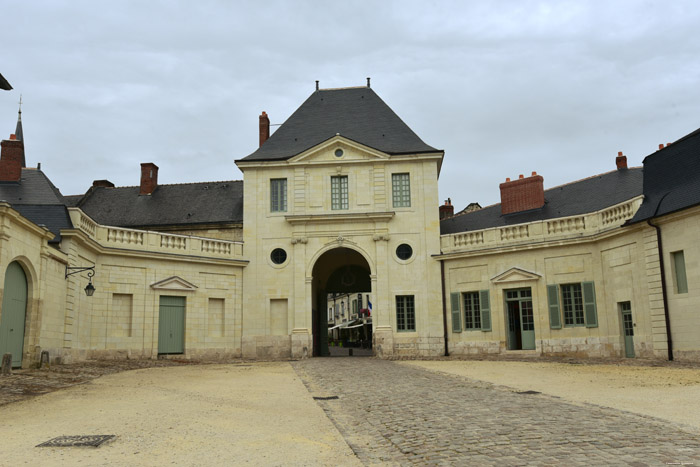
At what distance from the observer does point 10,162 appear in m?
21.4

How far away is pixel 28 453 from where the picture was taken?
19.5ft

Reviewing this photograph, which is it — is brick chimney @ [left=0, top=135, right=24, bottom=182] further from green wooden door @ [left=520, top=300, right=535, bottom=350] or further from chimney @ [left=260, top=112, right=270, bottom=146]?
green wooden door @ [left=520, top=300, right=535, bottom=350]

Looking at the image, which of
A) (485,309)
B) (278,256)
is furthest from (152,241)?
(485,309)

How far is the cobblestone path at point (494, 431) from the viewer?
5555mm

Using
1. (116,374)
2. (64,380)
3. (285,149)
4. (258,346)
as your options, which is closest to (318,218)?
(285,149)

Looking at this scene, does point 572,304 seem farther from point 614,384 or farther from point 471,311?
point 614,384

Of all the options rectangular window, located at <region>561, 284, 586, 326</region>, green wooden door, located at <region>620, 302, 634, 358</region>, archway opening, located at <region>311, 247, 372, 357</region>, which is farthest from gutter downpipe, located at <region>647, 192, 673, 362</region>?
archway opening, located at <region>311, 247, 372, 357</region>

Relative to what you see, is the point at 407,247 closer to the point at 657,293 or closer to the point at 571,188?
the point at 571,188

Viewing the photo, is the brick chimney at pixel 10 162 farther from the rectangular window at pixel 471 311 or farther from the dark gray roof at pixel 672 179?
the dark gray roof at pixel 672 179

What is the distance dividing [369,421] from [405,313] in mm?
15634

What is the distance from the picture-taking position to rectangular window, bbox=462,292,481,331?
22.4 metres

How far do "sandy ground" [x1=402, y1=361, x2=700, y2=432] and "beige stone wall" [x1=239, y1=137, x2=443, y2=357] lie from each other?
20.4 ft

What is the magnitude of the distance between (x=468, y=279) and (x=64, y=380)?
14.2 metres

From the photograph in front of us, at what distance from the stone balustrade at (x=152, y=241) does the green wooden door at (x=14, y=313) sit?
3385 millimetres
